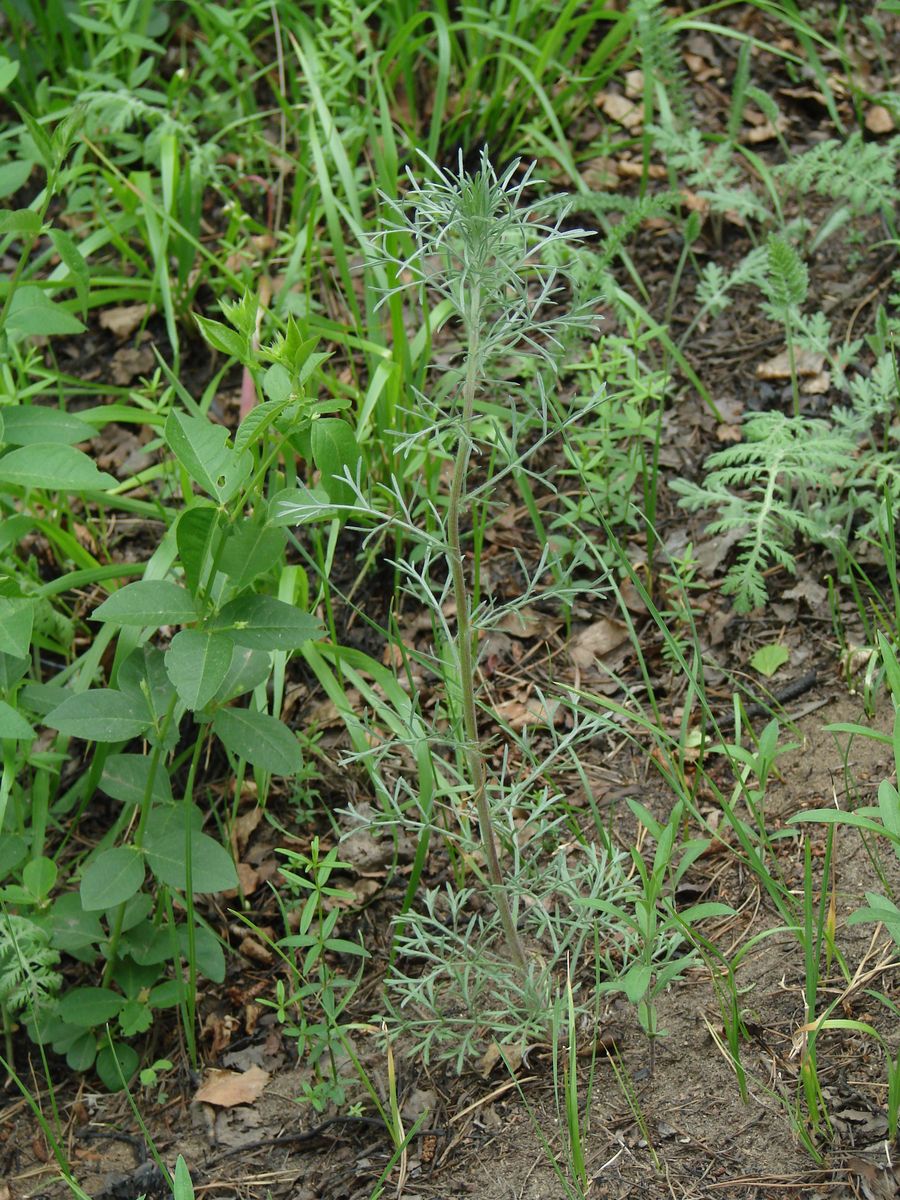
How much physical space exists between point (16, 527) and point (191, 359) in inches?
54.2

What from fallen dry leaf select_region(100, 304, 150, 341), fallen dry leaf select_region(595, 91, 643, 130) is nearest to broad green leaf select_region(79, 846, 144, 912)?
fallen dry leaf select_region(100, 304, 150, 341)

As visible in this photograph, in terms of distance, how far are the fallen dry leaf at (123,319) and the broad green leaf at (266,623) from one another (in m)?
1.91

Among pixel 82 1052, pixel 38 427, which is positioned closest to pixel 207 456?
pixel 38 427

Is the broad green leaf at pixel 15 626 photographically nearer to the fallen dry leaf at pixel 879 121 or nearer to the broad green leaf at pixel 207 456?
Answer: the broad green leaf at pixel 207 456

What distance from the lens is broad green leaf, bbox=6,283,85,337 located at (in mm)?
2336

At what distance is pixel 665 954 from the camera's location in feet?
7.16

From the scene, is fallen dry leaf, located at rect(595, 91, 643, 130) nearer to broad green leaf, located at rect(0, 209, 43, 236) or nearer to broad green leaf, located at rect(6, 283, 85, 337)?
broad green leaf, located at rect(6, 283, 85, 337)

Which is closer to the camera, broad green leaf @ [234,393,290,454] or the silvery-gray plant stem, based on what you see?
the silvery-gray plant stem

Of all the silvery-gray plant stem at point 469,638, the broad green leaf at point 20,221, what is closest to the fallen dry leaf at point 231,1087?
the silvery-gray plant stem at point 469,638

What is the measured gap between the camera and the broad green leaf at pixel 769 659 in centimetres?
260

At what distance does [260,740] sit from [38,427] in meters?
0.81

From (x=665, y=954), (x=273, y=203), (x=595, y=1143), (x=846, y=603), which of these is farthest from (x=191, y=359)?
(x=595, y=1143)

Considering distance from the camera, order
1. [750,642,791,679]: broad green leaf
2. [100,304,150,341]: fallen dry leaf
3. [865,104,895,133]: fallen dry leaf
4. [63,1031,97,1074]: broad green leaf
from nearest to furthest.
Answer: [63,1031,97,1074]: broad green leaf < [750,642,791,679]: broad green leaf < [100,304,150,341]: fallen dry leaf < [865,104,895,133]: fallen dry leaf

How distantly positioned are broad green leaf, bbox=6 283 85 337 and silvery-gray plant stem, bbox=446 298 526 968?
1035 mm
